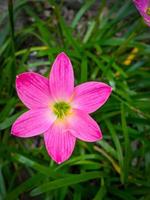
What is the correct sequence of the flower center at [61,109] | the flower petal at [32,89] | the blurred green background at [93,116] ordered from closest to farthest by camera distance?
the flower petal at [32,89] < the flower center at [61,109] < the blurred green background at [93,116]

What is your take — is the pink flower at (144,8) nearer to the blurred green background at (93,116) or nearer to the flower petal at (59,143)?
the blurred green background at (93,116)

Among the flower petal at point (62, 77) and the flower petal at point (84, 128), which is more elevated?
the flower petal at point (62, 77)

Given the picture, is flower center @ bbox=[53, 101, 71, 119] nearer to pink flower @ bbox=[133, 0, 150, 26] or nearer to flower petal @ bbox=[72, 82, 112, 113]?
flower petal @ bbox=[72, 82, 112, 113]

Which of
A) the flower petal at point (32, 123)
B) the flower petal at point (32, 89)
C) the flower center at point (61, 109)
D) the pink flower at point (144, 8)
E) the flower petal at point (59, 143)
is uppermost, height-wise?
the pink flower at point (144, 8)

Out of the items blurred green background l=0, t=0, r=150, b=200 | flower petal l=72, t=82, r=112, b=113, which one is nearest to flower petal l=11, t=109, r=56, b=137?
flower petal l=72, t=82, r=112, b=113

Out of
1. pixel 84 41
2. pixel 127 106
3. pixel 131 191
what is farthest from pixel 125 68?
pixel 131 191

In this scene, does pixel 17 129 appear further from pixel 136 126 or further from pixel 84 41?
pixel 84 41

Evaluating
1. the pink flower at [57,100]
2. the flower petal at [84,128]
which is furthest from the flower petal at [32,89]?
the flower petal at [84,128]
